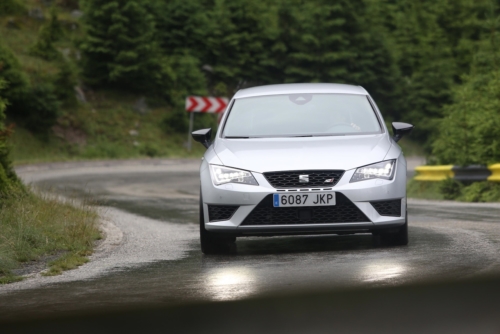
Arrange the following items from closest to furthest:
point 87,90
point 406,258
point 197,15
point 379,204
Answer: point 406,258 < point 379,204 < point 87,90 < point 197,15

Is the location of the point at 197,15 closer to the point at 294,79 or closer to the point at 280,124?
the point at 294,79

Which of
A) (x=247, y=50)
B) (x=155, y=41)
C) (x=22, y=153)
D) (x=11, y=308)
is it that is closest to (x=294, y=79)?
(x=247, y=50)

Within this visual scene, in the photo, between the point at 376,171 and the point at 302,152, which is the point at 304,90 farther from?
the point at 376,171

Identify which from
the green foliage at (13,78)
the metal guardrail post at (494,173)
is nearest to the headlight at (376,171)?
the metal guardrail post at (494,173)

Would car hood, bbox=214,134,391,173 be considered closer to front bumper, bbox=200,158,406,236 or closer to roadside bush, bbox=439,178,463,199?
front bumper, bbox=200,158,406,236

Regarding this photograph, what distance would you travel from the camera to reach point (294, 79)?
52.4 metres

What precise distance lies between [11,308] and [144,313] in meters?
1.08

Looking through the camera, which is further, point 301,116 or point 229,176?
point 301,116

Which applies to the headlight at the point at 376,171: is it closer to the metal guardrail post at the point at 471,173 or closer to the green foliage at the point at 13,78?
the metal guardrail post at the point at 471,173

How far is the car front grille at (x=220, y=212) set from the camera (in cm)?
945

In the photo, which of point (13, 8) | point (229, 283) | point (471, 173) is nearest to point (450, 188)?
point (471, 173)

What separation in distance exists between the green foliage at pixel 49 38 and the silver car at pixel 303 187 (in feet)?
119

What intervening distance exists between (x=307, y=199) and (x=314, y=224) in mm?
243

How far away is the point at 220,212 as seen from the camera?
9531 millimetres
